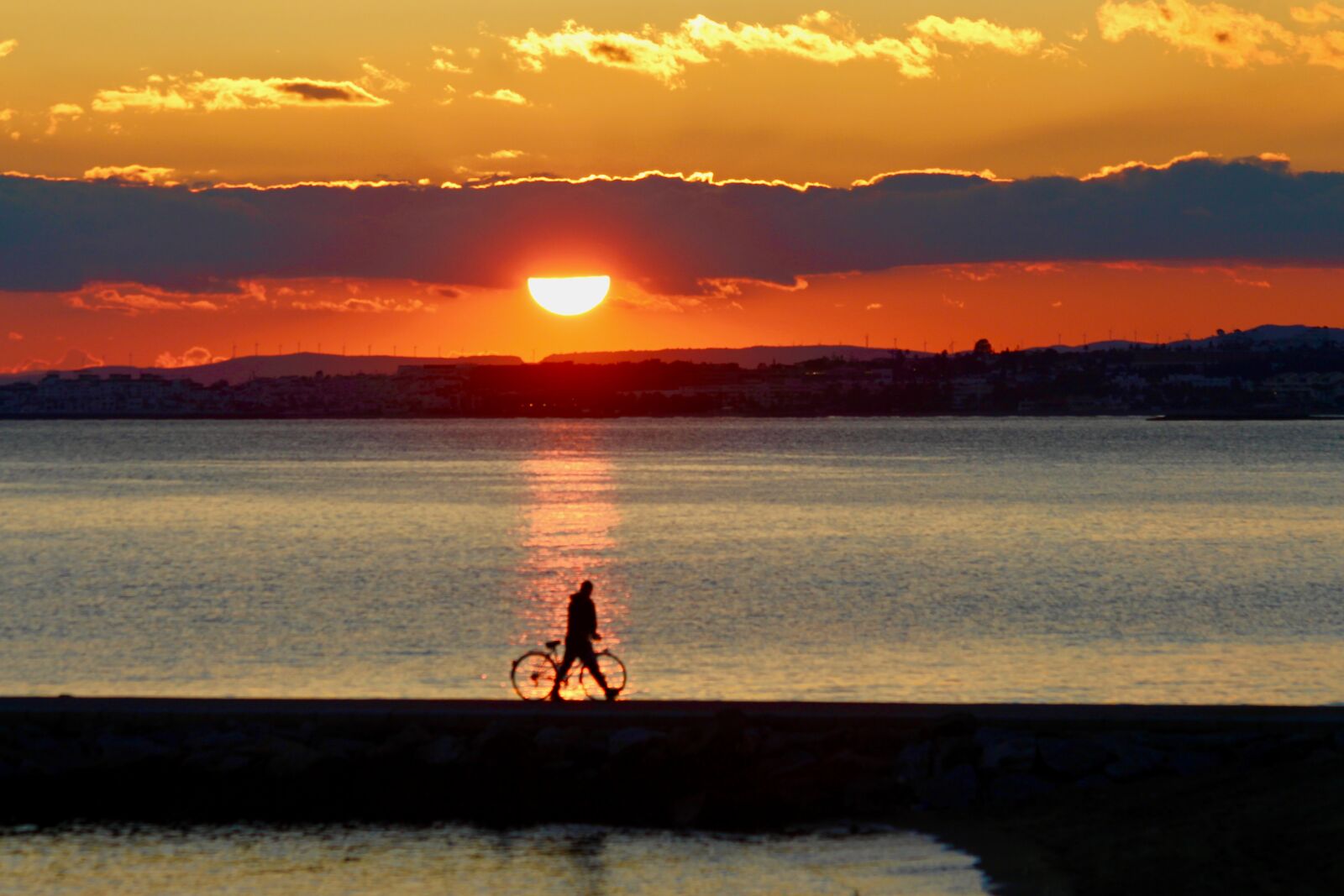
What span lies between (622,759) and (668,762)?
0.50 meters

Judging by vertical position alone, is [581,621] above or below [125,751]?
above

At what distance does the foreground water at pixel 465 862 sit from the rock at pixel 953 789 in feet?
3.07

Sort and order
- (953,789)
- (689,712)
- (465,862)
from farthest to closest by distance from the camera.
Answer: (689,712) → (953,789) → (465,862)

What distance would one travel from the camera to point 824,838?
17672 millimetres

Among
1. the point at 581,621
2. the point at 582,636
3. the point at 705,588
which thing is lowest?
the point at 705,588

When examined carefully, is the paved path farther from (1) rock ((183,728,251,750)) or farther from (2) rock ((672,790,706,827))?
(2) rock ((672,790,706,827))

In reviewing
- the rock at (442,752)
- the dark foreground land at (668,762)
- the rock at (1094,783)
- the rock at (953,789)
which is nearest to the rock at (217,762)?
the dark foreground land at (668,762)

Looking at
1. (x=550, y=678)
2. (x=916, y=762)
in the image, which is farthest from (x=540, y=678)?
(x=916, y=762)

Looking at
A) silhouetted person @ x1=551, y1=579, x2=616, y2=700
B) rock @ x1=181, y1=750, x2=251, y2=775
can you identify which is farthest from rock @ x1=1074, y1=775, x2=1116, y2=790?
rock @ x1=181, y1=750, x2=251, y2=775

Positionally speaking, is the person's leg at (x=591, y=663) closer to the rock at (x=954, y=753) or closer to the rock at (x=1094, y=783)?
the rock at (x=954, y=753)

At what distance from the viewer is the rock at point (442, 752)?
19.4 meters

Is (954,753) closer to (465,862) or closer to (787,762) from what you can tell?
(787,762)

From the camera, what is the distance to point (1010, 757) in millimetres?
18562

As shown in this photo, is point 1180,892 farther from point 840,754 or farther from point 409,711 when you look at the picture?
point 409,711
